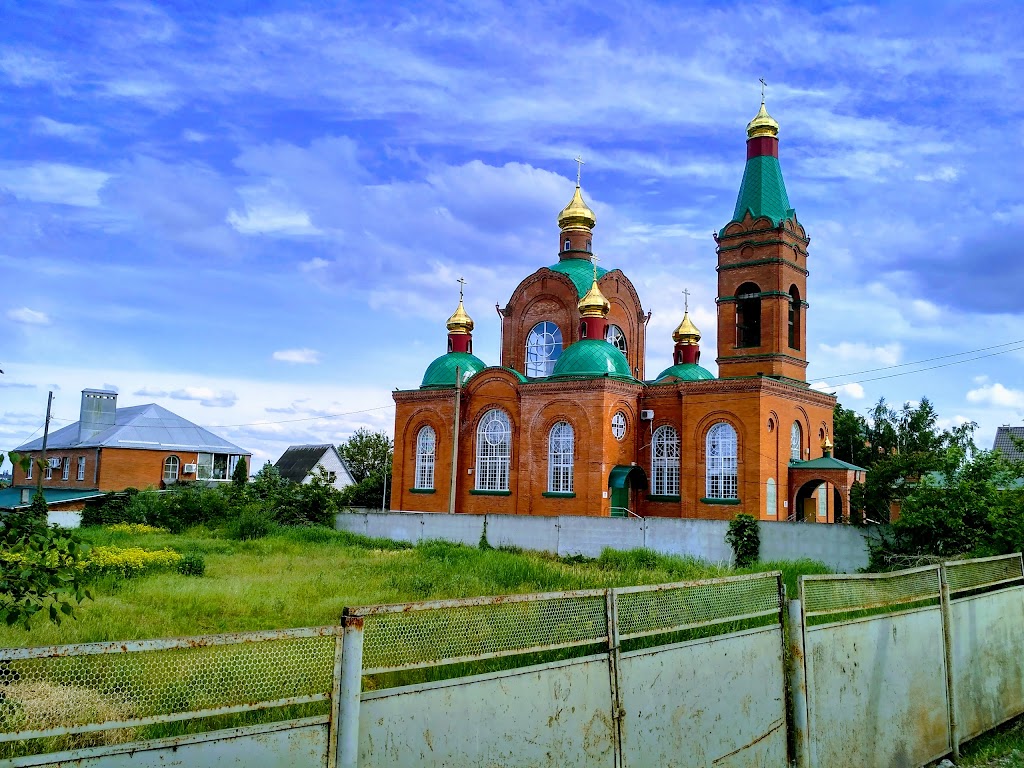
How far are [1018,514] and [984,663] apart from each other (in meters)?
4.69

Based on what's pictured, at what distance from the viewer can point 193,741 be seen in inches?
136

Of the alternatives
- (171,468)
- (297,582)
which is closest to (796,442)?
(297,582)

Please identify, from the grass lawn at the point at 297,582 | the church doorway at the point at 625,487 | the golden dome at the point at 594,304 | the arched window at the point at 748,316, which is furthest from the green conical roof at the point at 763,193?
the grass lawn at the point at 297,582

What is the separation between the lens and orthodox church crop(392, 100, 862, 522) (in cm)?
2588

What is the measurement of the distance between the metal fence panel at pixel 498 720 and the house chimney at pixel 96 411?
41.1 meters

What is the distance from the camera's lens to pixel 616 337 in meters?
32.3

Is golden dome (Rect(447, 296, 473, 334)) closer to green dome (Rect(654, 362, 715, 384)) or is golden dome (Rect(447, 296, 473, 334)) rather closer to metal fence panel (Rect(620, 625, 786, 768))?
green dome (Rect(654, 362, 715, 384))

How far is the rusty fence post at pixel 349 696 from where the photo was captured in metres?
3.82

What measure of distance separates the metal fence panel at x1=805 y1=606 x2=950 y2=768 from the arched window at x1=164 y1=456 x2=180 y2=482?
37.9m

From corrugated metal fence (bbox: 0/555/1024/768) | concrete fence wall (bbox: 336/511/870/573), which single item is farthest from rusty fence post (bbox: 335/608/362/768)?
concrete fence wall (bbox: 336/511/870/573)

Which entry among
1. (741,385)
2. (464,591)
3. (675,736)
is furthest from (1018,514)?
(741,385)

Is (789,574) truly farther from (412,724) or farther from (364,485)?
(364,485)

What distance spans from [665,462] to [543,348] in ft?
22.1

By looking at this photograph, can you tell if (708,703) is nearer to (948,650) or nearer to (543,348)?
(948,650)
